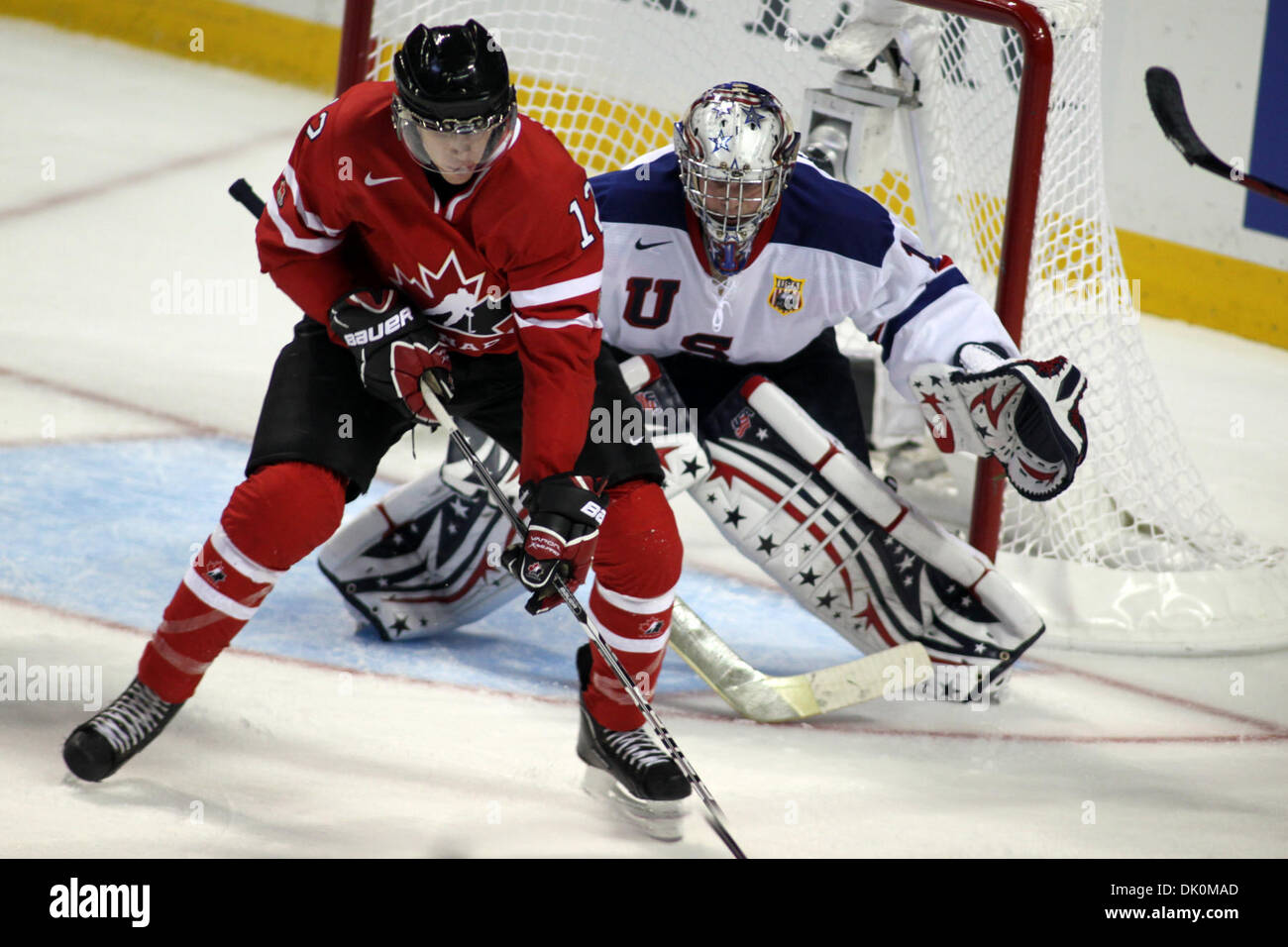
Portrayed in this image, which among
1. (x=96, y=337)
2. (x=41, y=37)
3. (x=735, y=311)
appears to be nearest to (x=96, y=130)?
(x=41, y=37)

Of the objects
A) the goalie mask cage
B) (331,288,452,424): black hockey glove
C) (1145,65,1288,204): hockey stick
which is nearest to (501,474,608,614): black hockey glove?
(331,288,452,424): black hockey glove

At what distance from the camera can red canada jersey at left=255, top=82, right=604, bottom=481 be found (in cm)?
227

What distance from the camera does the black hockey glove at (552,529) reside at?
228 cm

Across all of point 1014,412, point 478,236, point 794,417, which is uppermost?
point 478,236

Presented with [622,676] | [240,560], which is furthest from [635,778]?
[240,560]

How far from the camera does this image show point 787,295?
288cm

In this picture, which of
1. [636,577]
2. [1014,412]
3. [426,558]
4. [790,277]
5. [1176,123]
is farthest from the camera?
[1176,123]

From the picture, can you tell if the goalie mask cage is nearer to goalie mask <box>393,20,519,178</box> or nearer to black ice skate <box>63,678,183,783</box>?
goalie mask <box>393,20,519,178</box>

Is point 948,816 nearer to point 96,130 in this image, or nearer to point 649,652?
point 649,652

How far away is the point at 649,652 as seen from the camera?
2.45 meters

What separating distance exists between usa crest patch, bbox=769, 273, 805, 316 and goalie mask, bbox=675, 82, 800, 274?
144 millimetres

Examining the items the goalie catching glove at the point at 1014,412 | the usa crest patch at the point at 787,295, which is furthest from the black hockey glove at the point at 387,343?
the goalie catching glove at the point at 1014,412

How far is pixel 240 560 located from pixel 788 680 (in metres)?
1.09

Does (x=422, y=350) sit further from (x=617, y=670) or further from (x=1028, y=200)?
(x=1028, y=200)
